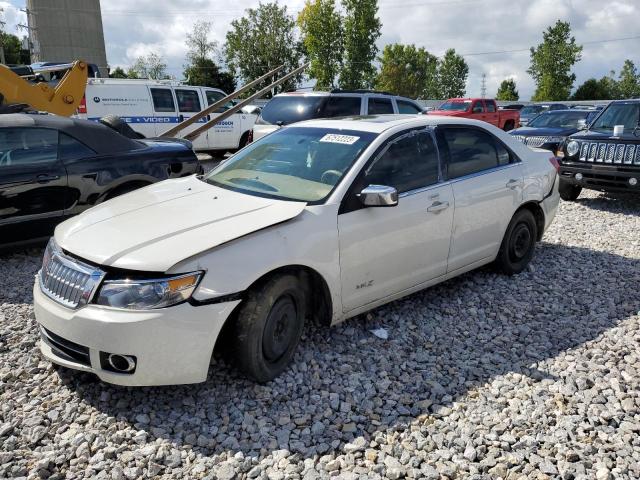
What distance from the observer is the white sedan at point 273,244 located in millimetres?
2865

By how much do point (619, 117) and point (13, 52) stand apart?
67997 mm

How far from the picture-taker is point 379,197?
3541 millimetres

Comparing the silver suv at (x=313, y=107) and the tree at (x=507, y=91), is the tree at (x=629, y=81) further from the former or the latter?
the silver suv at (x=313, y=107)

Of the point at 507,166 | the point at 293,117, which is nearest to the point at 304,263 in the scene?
the point at 507,166

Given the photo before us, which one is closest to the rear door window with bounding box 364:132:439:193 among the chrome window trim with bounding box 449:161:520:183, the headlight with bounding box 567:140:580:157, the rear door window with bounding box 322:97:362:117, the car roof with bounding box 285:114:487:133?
the car roof with bounding box 285:114:487:133

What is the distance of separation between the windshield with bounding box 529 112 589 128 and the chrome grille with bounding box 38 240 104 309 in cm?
1159

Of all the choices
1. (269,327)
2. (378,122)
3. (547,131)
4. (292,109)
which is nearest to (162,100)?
(292,109)

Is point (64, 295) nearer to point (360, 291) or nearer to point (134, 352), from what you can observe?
point (134, 352)

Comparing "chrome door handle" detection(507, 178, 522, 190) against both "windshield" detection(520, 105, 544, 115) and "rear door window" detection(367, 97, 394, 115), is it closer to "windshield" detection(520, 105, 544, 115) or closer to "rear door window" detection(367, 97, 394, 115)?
"rear door window" detection(367, 97, 394, 115)

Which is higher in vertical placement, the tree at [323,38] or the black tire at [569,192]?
the tree at [323,38]

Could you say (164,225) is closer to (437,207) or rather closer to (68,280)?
(68,280)

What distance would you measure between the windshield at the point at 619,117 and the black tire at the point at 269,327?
7.55m

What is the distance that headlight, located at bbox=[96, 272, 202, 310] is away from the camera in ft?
9.25

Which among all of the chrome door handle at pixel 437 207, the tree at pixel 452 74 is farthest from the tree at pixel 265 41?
the chrome door handle at pixel 437 207
